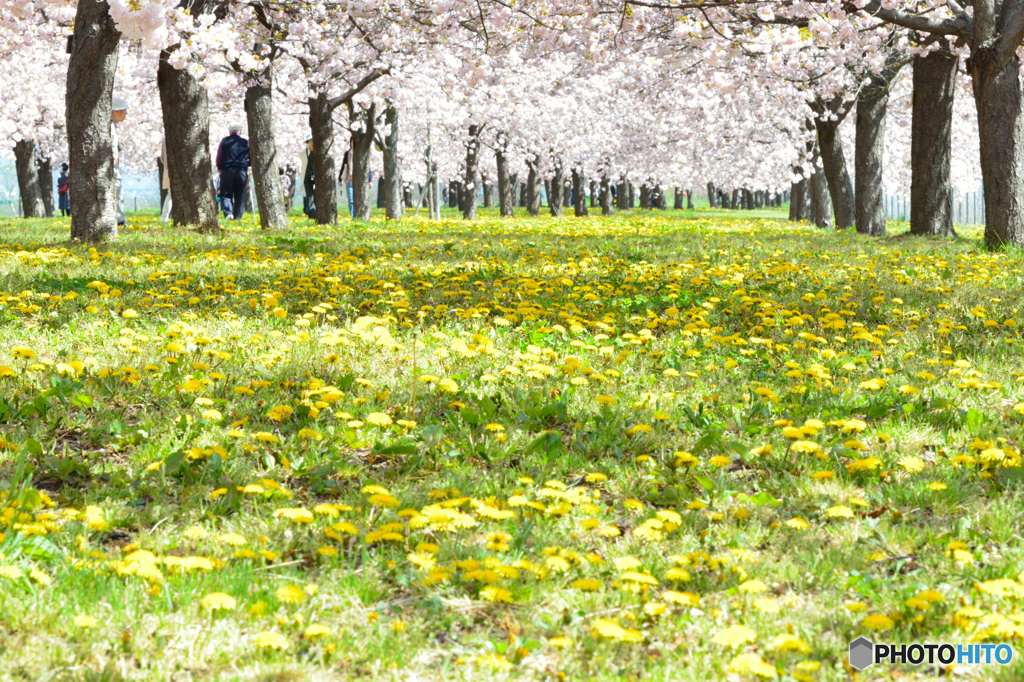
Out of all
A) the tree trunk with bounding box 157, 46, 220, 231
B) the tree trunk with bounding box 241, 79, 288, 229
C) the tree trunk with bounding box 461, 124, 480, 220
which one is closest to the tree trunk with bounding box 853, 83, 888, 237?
the tree trunk with bounding box 241, 79, 288, 229

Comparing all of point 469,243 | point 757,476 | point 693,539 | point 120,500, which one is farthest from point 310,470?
point 469,243

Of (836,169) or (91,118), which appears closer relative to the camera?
(91,118)

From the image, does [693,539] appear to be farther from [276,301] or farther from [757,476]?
[276,301]

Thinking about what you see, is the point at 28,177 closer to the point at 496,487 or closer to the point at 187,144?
the point at 187,144

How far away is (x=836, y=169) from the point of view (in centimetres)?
1938

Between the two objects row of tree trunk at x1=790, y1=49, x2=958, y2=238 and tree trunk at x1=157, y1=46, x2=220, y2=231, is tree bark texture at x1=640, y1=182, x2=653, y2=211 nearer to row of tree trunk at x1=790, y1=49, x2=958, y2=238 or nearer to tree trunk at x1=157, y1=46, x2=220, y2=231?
row of tree trunk at x1=790, y1=49, x2=958, y2=238

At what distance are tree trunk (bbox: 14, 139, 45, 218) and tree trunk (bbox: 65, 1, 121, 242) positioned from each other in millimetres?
21231

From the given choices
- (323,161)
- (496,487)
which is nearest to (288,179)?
(323,161)

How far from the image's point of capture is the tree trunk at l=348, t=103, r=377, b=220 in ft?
68.8

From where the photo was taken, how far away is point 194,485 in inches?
130

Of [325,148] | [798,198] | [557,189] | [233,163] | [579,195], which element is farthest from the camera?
[579,195]

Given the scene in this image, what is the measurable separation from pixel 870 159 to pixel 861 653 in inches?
640

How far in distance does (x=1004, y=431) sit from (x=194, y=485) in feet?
10.4

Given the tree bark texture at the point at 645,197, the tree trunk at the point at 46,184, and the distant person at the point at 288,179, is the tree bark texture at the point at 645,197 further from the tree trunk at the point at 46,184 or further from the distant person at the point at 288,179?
the tree trunk at the point at 46,184
